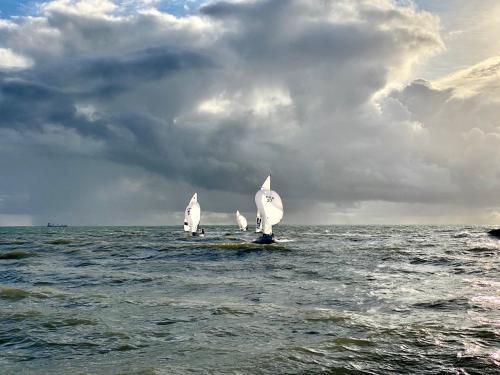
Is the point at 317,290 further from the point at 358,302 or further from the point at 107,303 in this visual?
the point at 107,303

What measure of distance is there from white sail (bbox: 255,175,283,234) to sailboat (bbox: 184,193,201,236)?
29165mm

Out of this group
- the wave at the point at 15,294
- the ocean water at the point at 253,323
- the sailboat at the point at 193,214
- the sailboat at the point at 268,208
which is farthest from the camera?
the sailboat at the point at 193,214

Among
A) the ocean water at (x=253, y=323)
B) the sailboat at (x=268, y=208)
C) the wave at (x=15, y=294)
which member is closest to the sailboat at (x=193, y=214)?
the sailboat at (x=268, y=208)

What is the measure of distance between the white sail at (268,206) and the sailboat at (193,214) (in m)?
29.2

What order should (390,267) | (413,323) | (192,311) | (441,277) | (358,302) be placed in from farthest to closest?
(390,267) → (441,277) → (358,302) → (192,311) → (413,323)

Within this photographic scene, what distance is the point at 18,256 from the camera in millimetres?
49625

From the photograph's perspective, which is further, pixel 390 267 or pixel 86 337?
pixel 390 267

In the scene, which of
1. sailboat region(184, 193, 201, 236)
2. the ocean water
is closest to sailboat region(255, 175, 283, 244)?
sailboat region(184, 193, 201, 236)

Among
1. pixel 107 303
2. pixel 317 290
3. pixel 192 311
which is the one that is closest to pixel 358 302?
pixel 317 290

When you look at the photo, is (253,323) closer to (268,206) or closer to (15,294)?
(15,294)

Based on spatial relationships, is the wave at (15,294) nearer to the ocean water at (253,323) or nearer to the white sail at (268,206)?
the ocean water at (253,323)

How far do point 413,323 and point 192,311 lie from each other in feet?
27.3

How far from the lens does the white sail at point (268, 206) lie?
62562mm

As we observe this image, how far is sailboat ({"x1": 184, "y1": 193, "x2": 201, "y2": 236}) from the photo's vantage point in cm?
9006
